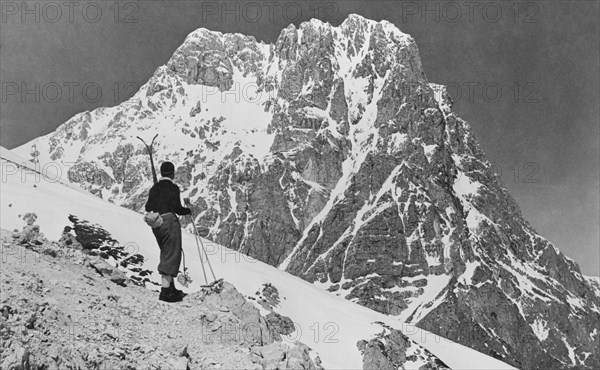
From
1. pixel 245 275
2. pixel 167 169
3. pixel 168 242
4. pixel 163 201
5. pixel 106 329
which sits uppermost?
pixel 167 169

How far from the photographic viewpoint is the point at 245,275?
57000mm

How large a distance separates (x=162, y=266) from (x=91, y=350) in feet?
8.56

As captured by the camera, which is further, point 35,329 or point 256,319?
point 256,319

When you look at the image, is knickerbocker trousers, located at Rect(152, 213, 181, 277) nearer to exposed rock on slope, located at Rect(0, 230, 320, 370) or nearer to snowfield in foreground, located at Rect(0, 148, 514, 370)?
exposed rock on slope, located at Rect(0, 230, 320, 370)

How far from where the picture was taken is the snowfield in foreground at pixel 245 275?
45.8m

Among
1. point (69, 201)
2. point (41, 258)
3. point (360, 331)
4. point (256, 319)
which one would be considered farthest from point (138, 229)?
point (41, 258)

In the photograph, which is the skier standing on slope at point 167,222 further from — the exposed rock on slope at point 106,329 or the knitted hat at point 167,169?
the exposed rock on slope at point 106,329

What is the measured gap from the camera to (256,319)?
25438 mm

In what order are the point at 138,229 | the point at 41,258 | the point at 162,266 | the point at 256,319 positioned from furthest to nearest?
the point at 138,229, the point at 256,319, the point at 41,258, the point at 162,266

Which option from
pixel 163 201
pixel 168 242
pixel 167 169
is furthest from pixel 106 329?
pixel 167 169

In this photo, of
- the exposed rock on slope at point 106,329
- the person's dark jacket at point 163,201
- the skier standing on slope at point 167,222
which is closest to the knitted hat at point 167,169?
the skier standing on slope at point 167,222

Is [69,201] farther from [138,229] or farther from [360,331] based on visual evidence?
[360,331]

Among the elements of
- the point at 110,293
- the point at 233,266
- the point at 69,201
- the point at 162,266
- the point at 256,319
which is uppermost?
the point at 162,266

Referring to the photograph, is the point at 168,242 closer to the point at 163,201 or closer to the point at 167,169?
the point at 163,201
